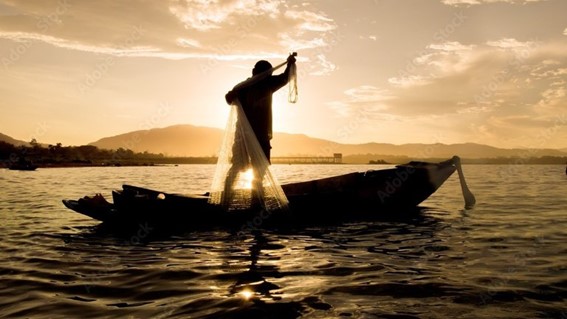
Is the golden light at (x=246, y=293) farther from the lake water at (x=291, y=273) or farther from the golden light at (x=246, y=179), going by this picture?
the golden light at (x=246, y=179)

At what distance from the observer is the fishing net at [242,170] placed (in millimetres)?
10984

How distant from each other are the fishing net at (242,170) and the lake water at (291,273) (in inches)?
39.4

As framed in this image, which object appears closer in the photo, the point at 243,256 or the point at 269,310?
the point at 269,310

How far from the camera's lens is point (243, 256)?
319 inches

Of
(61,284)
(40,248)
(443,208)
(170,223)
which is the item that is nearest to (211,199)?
(170,223)

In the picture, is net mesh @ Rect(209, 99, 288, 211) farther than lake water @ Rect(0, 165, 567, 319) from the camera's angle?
Yes

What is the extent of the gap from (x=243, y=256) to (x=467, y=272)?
13.5 ft

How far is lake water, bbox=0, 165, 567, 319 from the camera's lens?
512cm

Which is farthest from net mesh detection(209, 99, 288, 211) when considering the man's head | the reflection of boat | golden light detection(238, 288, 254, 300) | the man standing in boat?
golden light detection(238, 288, 254, 300)

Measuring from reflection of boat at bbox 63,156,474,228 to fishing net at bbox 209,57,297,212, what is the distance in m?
0.47

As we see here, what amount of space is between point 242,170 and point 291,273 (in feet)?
15.9

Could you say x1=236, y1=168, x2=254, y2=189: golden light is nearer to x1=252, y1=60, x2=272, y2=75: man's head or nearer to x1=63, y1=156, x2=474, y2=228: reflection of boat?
x1=63, y1=156, x2=474, y2=228: reflection of boat

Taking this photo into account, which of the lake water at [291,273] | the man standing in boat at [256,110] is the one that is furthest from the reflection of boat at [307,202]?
the man standing in boat at [256,110]

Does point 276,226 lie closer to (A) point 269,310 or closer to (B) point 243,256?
(B) point 243,256
